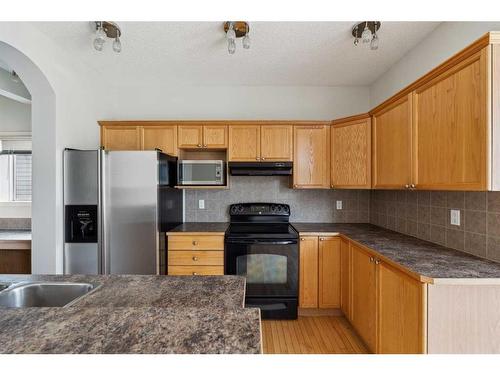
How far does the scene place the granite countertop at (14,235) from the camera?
2264 millimetres

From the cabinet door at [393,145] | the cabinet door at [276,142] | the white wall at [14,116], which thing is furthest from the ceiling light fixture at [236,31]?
the white wall at [14,116]

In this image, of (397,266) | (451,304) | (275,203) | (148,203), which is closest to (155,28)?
(148,203)

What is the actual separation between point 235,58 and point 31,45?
62.9 inches

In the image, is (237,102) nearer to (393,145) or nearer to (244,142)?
(244,142)

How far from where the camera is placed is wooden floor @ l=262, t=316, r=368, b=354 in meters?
2.00

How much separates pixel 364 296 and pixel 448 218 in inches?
33.1

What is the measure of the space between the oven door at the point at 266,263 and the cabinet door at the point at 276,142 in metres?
0.94

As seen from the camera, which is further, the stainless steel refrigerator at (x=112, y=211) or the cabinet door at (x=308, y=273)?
the cabinet door at (x=308, y=273)

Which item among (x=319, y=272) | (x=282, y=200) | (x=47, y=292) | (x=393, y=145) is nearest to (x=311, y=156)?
(x=282, y=200)

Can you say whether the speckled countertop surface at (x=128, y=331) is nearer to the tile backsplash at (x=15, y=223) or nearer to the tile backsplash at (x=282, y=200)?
the tile backsplash at (x=282, y=200)

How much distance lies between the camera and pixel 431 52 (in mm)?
1961

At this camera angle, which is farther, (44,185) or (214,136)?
(214,136)

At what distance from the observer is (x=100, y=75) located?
2742 mm

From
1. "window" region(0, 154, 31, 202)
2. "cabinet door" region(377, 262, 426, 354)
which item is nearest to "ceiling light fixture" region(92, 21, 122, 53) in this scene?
"window" region(0, 154, 31, 202)
